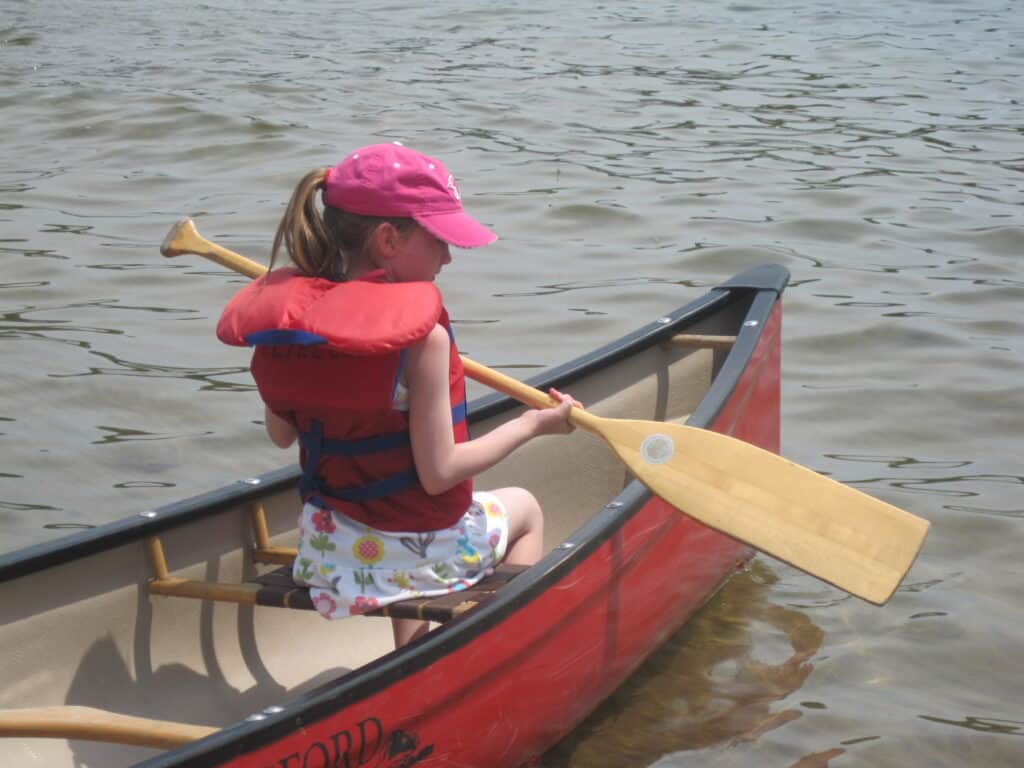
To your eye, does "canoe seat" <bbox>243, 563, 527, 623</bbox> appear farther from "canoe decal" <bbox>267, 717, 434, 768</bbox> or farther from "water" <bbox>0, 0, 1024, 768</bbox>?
"water" <bbox>0, 0, 1024, 768</bbox>

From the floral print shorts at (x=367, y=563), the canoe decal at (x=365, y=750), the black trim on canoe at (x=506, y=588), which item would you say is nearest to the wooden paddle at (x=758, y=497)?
the black trim on canoe at (x=506, y=588)

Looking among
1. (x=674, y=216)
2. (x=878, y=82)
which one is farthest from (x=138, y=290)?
(x=878, y=82)

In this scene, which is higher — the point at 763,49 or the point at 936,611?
the point at 763,49

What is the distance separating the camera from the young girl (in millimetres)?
2641

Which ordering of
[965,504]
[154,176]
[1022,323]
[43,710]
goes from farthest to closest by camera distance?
[154,176] < [1022,323] < [965,504] < [43,710]

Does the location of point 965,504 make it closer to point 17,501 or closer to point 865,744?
point 865,744

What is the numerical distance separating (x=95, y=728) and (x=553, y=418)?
1104mm

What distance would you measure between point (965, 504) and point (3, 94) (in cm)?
894

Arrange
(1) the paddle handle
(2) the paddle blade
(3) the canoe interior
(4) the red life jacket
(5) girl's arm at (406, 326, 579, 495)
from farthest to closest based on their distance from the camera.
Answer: (1) the paddle handle → (2) the paddle blade → (3) the canoe interior → (5) girl's arm at (406, 326, 579, 495) → (4) the red life jacket

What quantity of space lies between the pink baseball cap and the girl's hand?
1.51ft

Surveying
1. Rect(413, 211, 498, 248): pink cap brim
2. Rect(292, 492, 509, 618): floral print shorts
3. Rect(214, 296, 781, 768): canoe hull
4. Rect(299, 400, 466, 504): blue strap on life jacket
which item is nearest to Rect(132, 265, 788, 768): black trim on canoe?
Rect(214, 296, 781, 768): canoe hull

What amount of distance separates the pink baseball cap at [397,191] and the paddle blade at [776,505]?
29.4 inches

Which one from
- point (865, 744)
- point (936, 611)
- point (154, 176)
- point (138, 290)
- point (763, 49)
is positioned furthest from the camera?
point (763, 49)

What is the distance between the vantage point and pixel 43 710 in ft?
8.83
